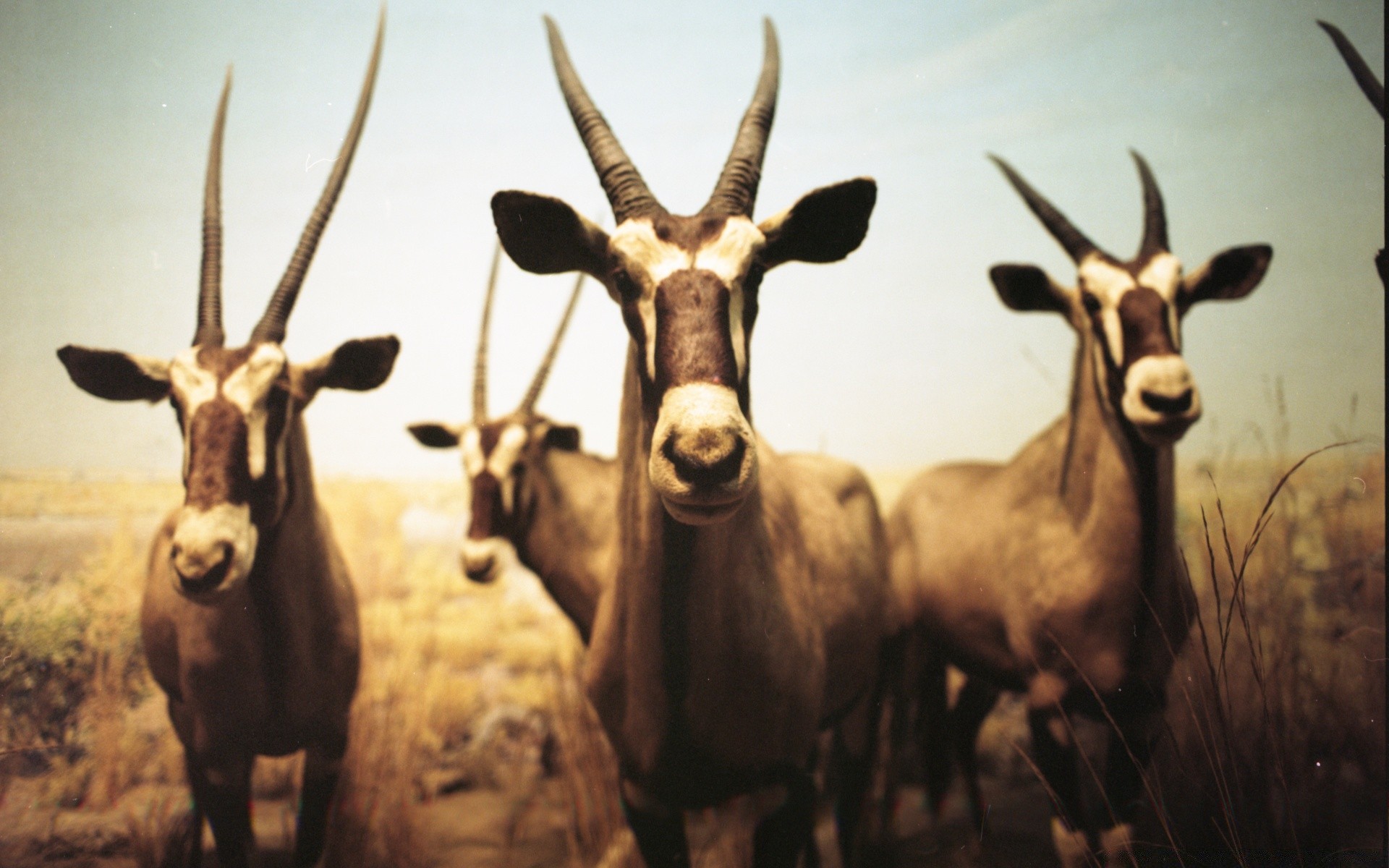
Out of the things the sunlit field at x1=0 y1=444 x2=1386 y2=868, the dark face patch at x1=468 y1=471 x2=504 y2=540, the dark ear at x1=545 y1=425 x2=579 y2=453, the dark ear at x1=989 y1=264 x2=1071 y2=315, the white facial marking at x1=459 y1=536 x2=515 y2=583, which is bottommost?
the sunlit field at x1=0 y1=444 x2=1386 y2=868

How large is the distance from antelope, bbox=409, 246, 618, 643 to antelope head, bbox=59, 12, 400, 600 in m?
1.49

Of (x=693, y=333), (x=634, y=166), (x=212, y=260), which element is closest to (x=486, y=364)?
(x=212, y=260)

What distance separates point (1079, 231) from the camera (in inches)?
130

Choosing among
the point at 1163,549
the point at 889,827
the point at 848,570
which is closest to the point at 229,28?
the point at 848,570

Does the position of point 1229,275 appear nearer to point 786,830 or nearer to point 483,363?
point 786,830

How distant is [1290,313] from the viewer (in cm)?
454

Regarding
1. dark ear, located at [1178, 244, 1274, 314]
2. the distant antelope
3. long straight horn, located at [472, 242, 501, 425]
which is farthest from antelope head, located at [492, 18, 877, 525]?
long straight horn, located at [472, 242, 501, 425]

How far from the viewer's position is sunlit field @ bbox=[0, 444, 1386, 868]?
3.04 meters

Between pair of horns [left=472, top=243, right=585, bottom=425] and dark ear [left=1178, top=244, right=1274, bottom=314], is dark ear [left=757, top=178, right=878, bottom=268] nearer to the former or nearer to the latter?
dark ear [left=1178, top=244, right=1274, bottom=314]

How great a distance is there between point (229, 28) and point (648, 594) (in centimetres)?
371

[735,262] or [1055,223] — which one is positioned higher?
[1055,223]

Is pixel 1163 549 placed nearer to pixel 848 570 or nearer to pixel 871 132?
pixel 848 570

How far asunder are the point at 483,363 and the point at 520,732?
259cm

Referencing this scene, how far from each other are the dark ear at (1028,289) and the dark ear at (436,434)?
3.47 meters
